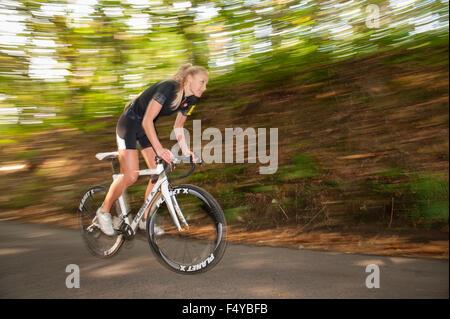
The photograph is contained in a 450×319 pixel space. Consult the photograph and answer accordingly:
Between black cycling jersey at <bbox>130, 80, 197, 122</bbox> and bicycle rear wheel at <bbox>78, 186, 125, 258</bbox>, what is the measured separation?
3.64 ft

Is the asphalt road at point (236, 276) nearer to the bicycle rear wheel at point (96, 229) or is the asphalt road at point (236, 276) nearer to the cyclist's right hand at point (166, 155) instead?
the bicycle rear wheel at point (96, 229)

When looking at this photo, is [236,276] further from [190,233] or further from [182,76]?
[182,76]

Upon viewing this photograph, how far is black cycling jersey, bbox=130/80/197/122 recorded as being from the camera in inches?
139

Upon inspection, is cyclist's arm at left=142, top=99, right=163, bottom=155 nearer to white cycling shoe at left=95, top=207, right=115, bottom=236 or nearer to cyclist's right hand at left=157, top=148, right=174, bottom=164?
cyclist's right hand at left=157, top=148, right=174, bottom=164

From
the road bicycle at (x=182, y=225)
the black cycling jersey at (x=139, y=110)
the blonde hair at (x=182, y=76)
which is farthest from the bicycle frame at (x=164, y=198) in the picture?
the blonde hair at (x=182, y=76)

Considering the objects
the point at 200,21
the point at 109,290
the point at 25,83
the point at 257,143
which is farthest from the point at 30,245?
the point at 200,21

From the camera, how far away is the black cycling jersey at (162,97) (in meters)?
3.53

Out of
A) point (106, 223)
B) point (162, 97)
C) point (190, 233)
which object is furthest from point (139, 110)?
point (190, 233)

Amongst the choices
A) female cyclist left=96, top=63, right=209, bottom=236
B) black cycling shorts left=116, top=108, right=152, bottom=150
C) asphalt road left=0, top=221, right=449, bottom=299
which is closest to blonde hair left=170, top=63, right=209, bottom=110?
female cyclist left=96, top=63, right=209, bottom=236

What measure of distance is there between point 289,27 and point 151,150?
2526mm

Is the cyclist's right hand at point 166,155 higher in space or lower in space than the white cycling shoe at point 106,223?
higher

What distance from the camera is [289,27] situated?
4.75m

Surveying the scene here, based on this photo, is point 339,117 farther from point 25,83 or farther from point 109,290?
point 25,83

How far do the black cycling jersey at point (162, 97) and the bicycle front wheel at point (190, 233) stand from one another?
0.89m
